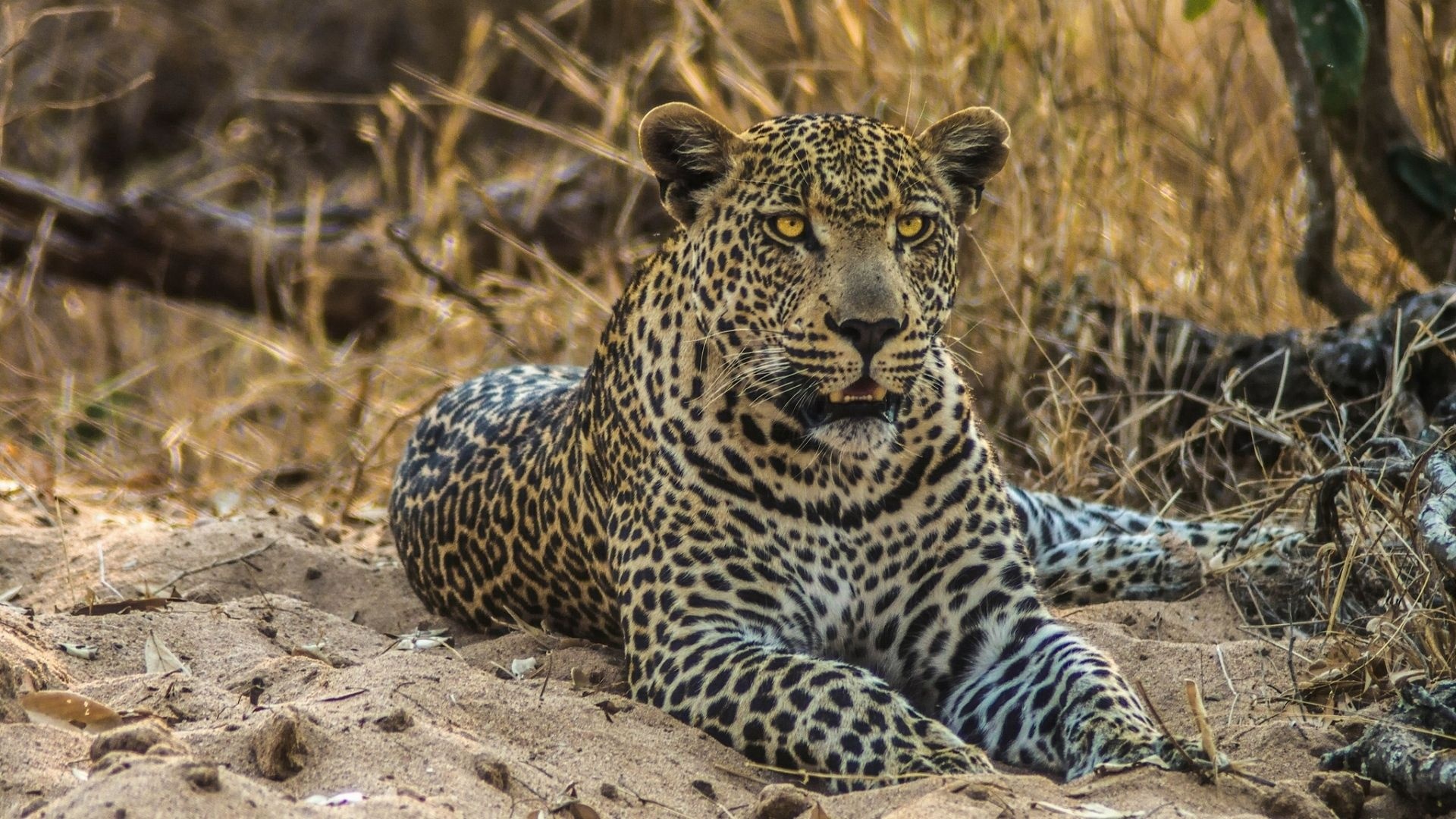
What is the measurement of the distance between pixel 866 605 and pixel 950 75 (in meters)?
4.01

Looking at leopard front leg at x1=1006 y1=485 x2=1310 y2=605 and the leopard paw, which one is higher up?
leopard front leg at x1=1006 y1=485 x2=1310 y2=605

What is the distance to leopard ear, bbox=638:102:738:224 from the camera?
16.6 feet

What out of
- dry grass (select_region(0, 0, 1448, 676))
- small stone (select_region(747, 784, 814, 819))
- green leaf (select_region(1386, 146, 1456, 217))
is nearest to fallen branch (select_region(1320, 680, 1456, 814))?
small stone (select_region(747, 784, 814, 819))

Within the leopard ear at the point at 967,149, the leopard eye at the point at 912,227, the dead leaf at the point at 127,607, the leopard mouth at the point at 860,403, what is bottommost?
the dead leaf at the point at 127,607

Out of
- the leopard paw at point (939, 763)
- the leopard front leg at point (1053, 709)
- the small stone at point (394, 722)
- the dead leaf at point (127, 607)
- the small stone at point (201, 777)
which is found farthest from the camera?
the dead leaf at point (127, 607)

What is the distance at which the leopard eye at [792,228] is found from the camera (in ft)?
16.1

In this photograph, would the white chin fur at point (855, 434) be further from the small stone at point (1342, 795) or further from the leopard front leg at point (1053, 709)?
the small stone at point (1342, 795)

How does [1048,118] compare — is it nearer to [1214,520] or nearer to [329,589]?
[1214,520]

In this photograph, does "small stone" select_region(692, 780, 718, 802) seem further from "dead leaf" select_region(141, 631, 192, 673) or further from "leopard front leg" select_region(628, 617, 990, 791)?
"dead leaf" select_region(141, 631, 192, 673)

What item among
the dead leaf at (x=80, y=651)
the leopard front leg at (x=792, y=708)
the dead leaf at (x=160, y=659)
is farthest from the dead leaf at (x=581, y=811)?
the dead leaf at (x=80, y=651)

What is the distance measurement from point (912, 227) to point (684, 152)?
724 millimetres

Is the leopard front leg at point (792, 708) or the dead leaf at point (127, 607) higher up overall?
the leopard front leg at point (792, 708)

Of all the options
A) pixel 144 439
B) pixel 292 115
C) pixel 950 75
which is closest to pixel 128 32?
pixel 292 115

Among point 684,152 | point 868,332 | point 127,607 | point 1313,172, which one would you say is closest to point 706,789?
point 868,332
